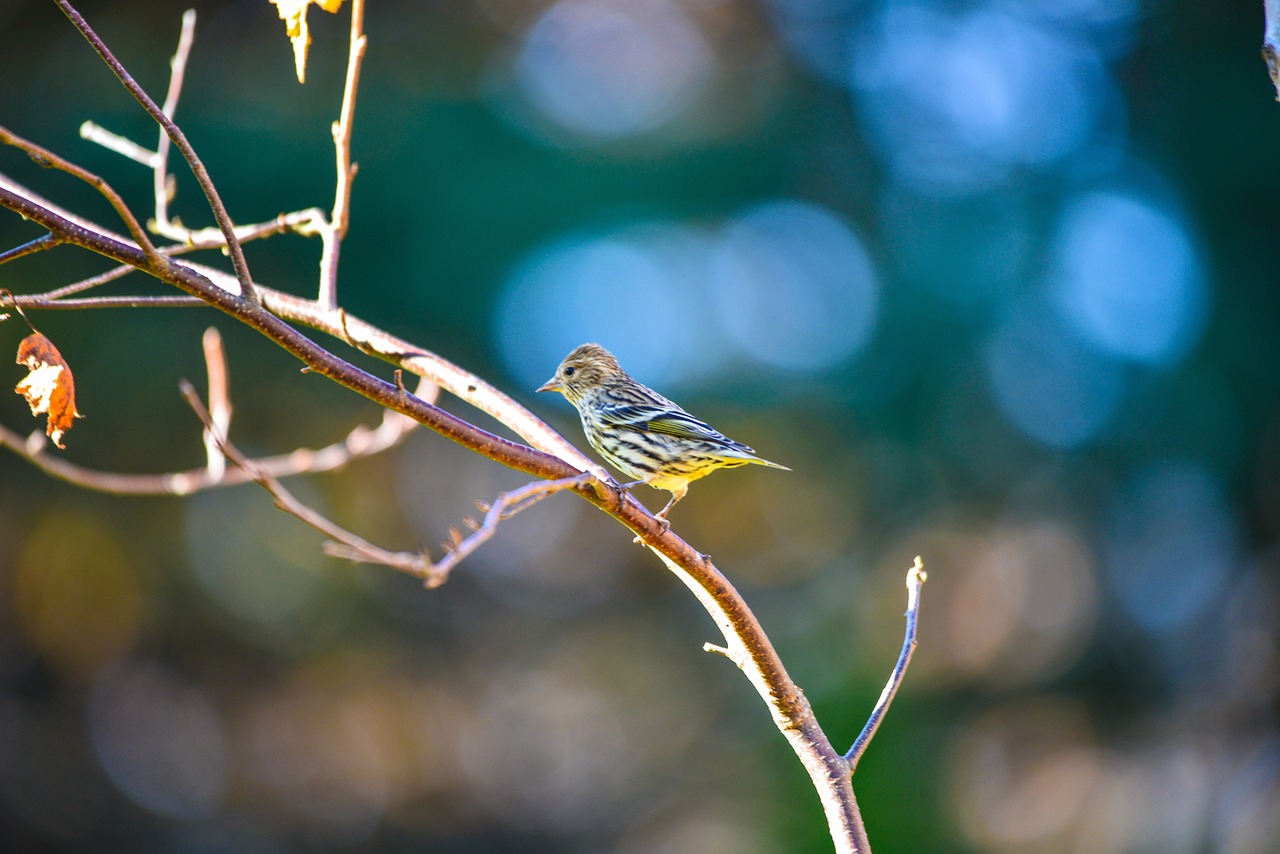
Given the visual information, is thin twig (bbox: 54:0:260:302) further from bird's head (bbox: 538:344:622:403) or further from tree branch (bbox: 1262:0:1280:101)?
bird's head (bbox: 538:344:622:403)

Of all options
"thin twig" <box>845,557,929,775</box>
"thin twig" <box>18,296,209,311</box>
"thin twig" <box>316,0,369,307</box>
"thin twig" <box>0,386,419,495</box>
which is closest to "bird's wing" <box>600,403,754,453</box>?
"thin twig" <box>0,386,419,495</box>

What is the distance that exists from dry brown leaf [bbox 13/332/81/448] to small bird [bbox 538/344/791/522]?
1.62 meters

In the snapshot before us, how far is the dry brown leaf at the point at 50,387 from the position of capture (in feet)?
6.09

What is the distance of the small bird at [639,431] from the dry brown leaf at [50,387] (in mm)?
1620

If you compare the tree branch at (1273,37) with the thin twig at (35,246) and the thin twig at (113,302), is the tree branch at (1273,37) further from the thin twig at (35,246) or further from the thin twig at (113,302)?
the thin twig at (35,246)

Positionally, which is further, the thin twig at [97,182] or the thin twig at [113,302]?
the thin twig at [113,302]

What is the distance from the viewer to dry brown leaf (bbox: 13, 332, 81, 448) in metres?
1.86

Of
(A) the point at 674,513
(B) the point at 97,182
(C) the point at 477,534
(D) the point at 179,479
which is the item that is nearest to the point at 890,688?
(C) the point at 477,534

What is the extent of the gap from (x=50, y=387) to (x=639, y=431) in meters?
2.07

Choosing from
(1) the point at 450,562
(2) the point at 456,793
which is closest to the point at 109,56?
(1) the point at 450,562

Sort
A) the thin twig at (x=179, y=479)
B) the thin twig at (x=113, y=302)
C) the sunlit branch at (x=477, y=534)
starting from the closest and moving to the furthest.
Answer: the sunlit branch at (x=477, y=534) < the thin twig at (x=113, y=302) < the thin twig at (x=179, y=479)

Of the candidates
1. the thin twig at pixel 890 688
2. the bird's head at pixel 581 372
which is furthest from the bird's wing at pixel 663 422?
the thin twig at pixel 890 688

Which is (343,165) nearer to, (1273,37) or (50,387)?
(50,387)

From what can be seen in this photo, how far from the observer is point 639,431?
364 cm
